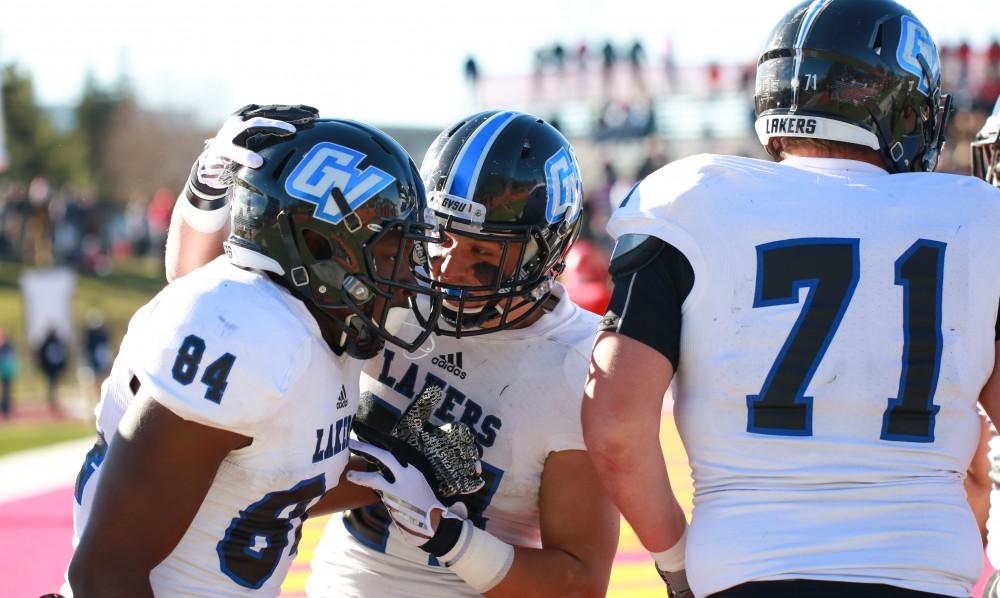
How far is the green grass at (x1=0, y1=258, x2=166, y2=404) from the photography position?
20.3m

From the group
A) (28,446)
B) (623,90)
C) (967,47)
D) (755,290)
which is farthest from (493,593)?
(623,90)

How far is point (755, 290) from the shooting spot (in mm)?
2098

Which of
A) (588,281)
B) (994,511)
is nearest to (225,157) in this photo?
(994,511)

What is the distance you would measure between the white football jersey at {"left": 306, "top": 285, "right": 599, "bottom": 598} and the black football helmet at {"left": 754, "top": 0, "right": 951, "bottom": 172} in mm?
742

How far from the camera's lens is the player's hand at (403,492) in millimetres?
2539

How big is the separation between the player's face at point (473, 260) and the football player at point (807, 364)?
24.5 inches

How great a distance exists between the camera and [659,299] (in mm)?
2133

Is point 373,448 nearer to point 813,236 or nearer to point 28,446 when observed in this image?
point 813,236

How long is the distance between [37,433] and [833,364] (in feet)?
42.1

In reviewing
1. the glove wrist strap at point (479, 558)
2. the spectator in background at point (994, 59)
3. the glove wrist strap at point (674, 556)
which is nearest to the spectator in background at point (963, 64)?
the spectator in background at point (994, 59)

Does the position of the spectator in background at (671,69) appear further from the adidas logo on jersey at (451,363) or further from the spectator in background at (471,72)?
the adidas logo on jersey at (451,363)

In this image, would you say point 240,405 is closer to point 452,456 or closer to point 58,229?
point 452,456

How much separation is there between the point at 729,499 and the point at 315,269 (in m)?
0.92

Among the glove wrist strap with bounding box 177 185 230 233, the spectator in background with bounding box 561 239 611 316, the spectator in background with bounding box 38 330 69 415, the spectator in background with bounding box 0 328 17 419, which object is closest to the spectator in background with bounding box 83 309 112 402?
the spectator in background with bounding box 38 330 69 415
